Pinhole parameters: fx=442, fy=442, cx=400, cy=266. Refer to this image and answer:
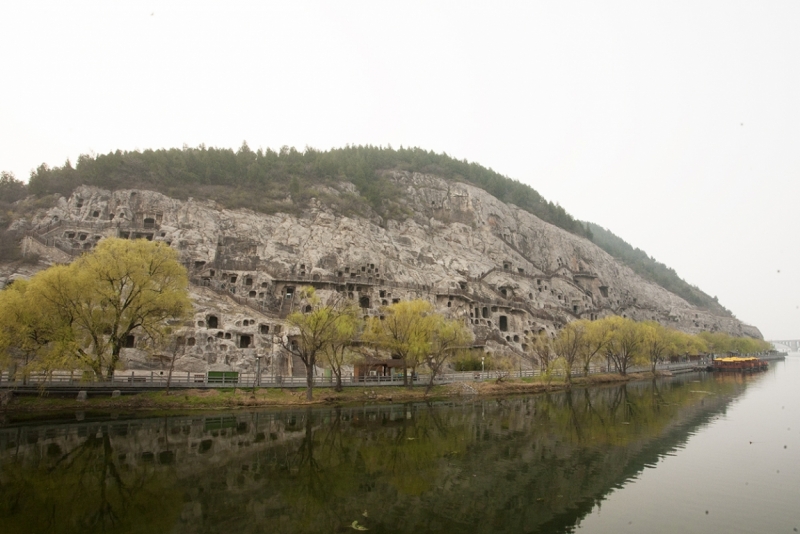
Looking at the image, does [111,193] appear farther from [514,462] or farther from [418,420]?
[514,462]

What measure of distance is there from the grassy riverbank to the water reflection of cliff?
3700mm

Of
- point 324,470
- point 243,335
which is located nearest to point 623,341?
point 243,335

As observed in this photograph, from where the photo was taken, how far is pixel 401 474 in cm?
2116

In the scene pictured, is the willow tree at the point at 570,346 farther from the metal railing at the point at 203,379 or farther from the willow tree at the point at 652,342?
the willow tree at the point at 652,342

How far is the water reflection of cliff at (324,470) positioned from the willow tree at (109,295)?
29.3 ft

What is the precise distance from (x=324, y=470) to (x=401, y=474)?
12.4 feet

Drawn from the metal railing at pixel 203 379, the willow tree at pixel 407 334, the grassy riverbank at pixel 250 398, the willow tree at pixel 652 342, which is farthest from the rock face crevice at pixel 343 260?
the willow tree at pixel 652 342

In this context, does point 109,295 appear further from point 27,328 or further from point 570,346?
point 570,346

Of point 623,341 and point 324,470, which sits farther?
point 623,341

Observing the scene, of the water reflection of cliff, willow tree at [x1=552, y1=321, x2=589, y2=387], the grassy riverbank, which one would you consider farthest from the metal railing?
the water reflection of cliff

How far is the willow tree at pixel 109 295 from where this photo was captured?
3612 centimetres

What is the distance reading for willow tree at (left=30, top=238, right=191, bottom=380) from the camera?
36.1m

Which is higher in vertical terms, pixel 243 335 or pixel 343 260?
pixel 343 260

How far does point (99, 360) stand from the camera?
3738cm
